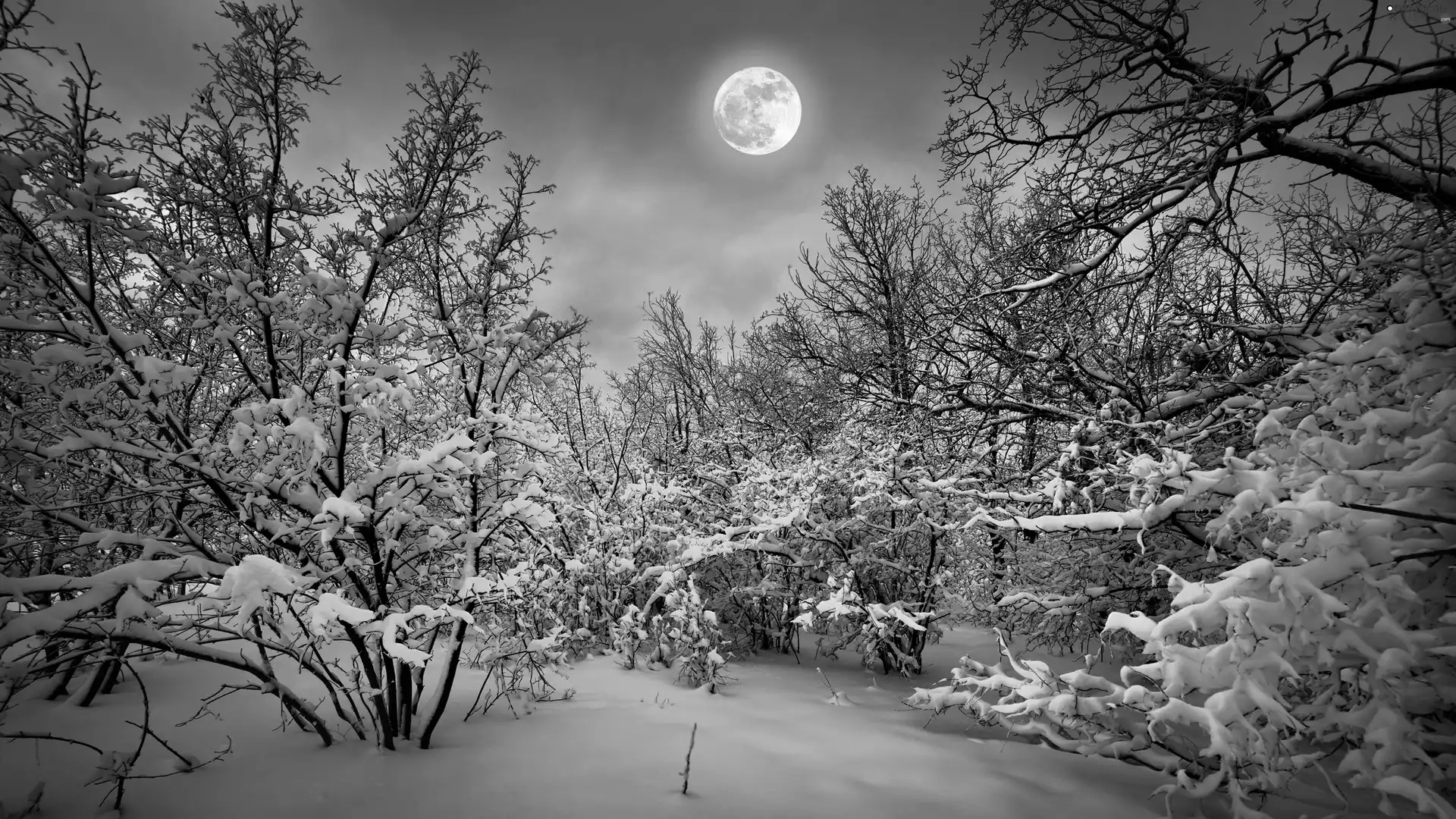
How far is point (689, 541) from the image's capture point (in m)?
6.10

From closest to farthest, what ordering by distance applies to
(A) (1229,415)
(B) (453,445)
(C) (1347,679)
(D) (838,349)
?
(C) (1347,679) → (B) (453,445) → (A) (1229,415) → (D) (838,349)

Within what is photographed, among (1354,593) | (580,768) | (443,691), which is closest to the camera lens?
(1354,593)

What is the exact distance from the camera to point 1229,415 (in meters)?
3.78

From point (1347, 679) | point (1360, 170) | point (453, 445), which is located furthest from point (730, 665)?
point (1360, 170)

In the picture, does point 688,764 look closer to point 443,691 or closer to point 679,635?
point 443,691

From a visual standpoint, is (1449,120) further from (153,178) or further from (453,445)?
(153,178)

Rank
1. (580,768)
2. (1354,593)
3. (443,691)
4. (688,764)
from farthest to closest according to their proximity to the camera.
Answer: (443,691) < (580,768) < (688,764) < (1354,593)

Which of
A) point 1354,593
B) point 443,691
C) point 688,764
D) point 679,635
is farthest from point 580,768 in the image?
point 1354,593

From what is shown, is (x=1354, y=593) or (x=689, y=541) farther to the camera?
(x=689, y=541)

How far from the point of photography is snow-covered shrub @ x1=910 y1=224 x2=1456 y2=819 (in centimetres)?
198

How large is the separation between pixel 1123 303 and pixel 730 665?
7436 mm

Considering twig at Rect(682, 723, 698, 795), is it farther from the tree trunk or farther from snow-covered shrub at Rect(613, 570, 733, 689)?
snow-covered shrub at Rect(613, 570, 733, 689)

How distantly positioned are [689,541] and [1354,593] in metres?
5.01

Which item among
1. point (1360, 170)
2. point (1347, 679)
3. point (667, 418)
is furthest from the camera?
point (667, 418)
